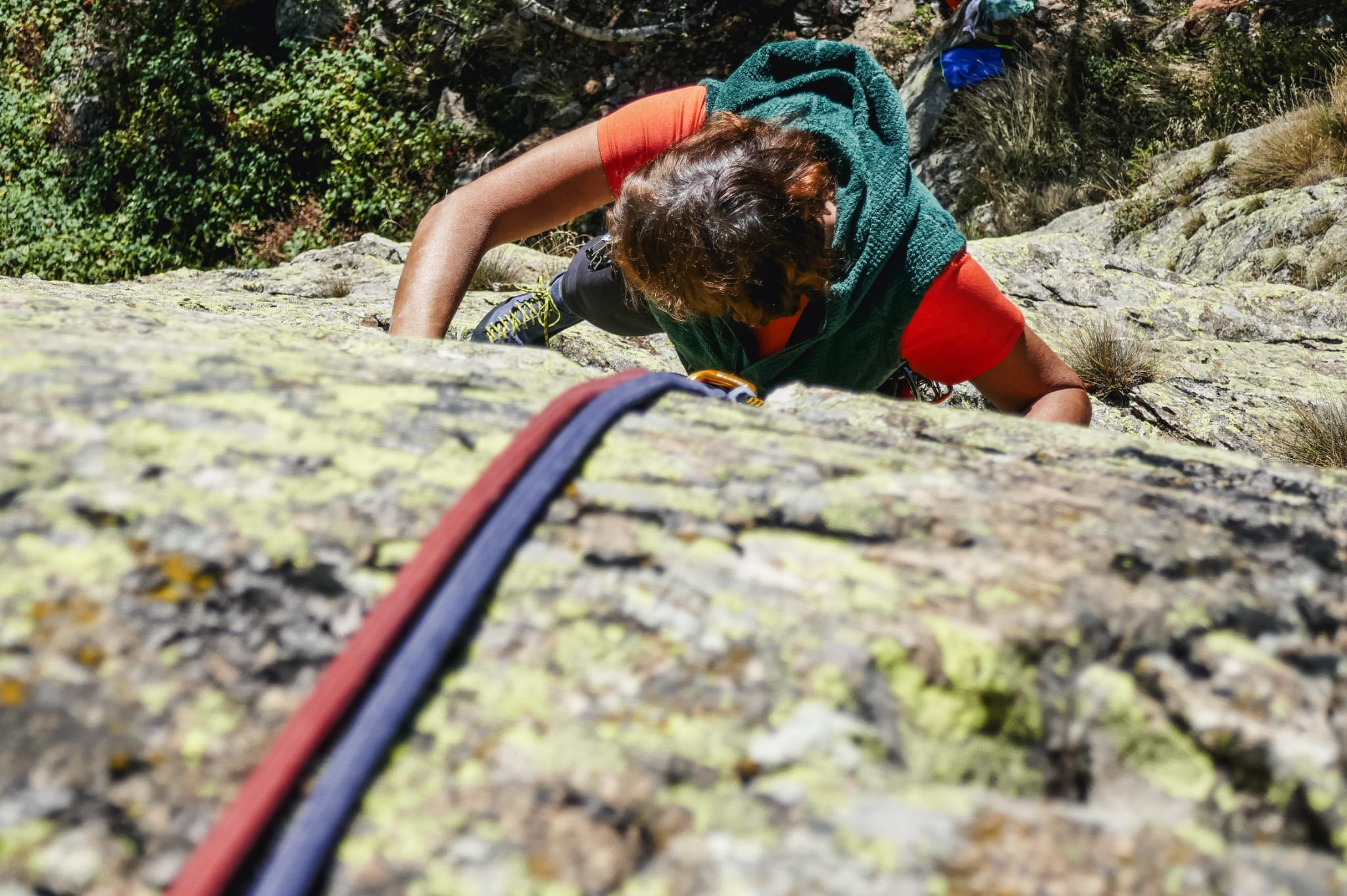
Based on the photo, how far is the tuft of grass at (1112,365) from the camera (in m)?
3.31

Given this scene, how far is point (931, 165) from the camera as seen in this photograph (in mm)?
7922

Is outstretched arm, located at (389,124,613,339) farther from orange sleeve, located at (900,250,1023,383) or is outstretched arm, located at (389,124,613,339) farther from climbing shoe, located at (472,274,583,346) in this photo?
orange sleeve, located at (900,250,1023,383)

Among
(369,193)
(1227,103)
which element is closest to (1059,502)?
(1227,103)

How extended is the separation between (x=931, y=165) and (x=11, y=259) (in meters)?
9.34

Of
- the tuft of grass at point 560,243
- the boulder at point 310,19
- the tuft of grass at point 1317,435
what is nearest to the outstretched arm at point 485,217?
the tuft of grass at point 1317,435

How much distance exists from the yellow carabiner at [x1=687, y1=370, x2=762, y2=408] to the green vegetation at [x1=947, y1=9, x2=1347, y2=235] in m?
6.16

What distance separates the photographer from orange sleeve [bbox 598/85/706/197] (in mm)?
2178

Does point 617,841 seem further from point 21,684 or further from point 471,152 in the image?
point 471,152

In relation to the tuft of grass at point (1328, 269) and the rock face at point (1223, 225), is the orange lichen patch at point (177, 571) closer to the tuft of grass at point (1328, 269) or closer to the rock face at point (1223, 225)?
the rock face at point (1223, 225)

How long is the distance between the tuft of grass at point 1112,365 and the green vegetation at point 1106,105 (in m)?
3.55

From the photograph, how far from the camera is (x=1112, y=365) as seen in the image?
10.9 feet

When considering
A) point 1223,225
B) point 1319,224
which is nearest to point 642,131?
point 1319,224

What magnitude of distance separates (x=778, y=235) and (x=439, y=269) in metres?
0.86

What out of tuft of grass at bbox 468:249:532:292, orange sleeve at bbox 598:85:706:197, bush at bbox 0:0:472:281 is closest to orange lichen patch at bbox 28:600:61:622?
orange sleeve at bbox 598:85:706:197
